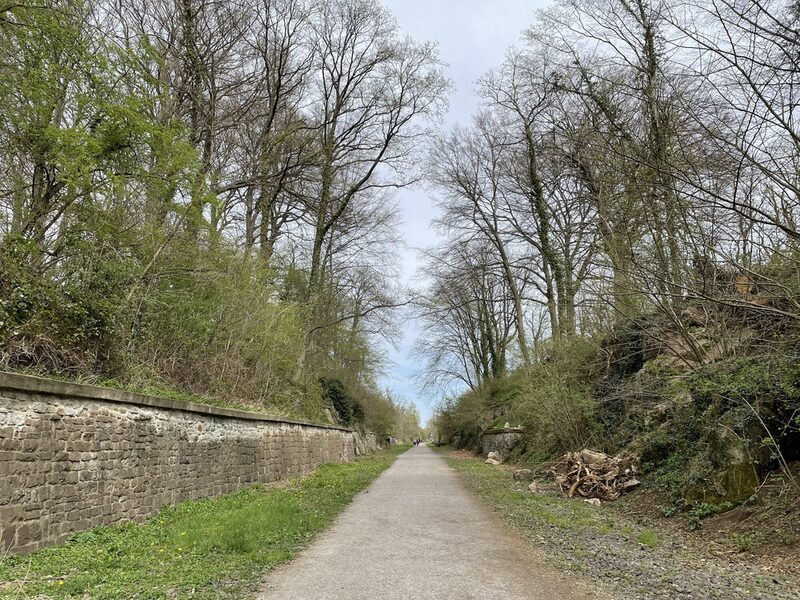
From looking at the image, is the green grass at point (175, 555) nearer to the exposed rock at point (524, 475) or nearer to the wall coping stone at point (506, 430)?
the exposed rock at point (524, 475)

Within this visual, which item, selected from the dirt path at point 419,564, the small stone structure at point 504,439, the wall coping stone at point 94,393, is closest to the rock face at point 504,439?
the small stone structure at point 504,439

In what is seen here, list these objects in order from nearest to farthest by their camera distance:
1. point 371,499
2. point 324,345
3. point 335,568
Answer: point 335,568
point 371,499
point 324,345

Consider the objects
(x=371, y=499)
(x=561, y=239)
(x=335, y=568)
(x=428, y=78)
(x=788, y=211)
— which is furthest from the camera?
(x=428, y=78)

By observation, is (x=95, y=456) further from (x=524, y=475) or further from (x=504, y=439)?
(x=504, y=439)

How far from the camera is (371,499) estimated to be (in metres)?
10.6

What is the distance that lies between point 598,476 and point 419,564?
5.85 metres

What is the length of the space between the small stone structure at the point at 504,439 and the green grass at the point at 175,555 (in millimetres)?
13524

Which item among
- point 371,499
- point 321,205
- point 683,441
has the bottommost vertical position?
point 371,499

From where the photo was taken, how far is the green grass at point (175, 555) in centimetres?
437

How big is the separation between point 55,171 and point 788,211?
34.5ft

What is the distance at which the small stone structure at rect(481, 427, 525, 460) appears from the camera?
2080 centimetres

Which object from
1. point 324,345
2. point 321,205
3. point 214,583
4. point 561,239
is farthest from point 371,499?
point 324,345

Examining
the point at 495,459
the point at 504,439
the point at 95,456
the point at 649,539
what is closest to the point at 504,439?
the point at 504,439

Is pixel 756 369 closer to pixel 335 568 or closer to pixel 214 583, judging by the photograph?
pixel 335 568
